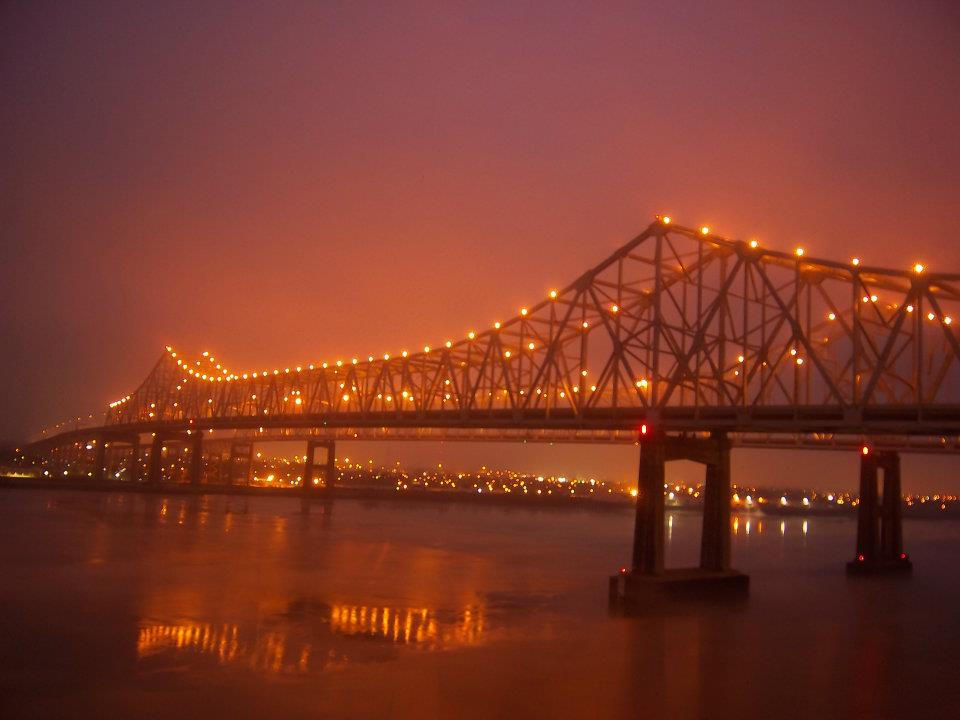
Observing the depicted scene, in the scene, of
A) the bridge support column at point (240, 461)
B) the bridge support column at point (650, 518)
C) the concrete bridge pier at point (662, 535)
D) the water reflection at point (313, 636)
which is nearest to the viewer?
the water reflection at point (313, 636)

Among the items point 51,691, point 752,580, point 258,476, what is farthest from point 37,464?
point 51,691

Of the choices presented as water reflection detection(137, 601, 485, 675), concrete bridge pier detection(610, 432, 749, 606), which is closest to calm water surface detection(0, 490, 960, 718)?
water reflection detection(137, 601, 485, 675)

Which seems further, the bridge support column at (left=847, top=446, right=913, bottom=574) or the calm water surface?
the bridge support column at (left=847, top=446, right=913, bottom=574)

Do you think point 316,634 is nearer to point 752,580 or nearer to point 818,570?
point 752,580

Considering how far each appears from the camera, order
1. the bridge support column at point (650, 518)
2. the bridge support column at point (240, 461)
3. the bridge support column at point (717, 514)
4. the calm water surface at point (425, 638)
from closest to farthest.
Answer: the calm water surface at point (425, 638), the bridge support column at point (650, 518), the bridge support column at point (717, 514), the bridge support column at point (240, 461)

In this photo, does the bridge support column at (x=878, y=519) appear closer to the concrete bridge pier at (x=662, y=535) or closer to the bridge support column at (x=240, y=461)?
the concrete bridge pier at (x=662, y=535)

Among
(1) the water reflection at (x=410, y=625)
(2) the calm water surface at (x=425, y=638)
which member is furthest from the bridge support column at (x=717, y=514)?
(1) the water reflection at (x=410, y=625)

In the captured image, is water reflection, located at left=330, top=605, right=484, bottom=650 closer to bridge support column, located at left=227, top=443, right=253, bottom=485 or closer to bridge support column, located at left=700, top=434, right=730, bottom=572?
bridge support column, located at left=700, top=434, right=730, bottom=572
